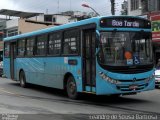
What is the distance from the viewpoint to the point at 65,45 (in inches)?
650

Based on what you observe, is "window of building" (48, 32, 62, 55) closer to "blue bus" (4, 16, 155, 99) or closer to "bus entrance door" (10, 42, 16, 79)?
"blue bus" (4, 16, 155, 99)

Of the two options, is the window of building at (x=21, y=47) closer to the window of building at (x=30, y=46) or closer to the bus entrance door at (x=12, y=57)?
the window of building at (x=30, y=46)

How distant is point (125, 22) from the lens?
1450 cm

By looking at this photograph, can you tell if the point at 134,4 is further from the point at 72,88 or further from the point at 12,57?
the point at 72,88

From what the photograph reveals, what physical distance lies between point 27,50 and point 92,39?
749 centimetres

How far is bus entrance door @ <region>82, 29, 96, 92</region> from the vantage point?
14469mm

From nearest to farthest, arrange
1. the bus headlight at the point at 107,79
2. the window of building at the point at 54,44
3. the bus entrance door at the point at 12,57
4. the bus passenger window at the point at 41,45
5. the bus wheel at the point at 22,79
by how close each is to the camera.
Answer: the bus headlight at the point at 107,79
the window of building at the point at 54,44
the bus passenger window at the point at 41,45
the bus wheel at the point at 22,79
the bus entrance door at the point at 12,57

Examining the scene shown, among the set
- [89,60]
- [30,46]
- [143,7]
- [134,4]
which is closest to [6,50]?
[30,46]

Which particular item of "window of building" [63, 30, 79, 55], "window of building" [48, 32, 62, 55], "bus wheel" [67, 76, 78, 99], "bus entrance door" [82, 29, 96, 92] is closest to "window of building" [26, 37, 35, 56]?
"window of building" [48, 32, 62, 55]

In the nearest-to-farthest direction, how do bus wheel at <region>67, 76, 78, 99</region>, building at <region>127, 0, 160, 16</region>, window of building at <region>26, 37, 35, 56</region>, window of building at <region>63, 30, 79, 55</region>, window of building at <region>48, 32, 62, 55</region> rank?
window of building at <region>63, 30, 79, 55</region> < bus wheel at <region>67, 76, 78, 99</region> < window of building at <region>48, 32, 62, 55</region> < window of building at <region>26, 37, 35, 56</region> < building at <region>127, 0, 160, 16</region>

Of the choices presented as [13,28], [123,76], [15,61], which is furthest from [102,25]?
[13,28]

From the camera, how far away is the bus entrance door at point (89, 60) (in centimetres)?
1447

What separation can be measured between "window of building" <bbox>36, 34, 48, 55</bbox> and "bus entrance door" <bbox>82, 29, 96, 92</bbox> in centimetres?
390

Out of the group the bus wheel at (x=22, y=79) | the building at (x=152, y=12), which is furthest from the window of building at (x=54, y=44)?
the building at (x=152, y=12)
